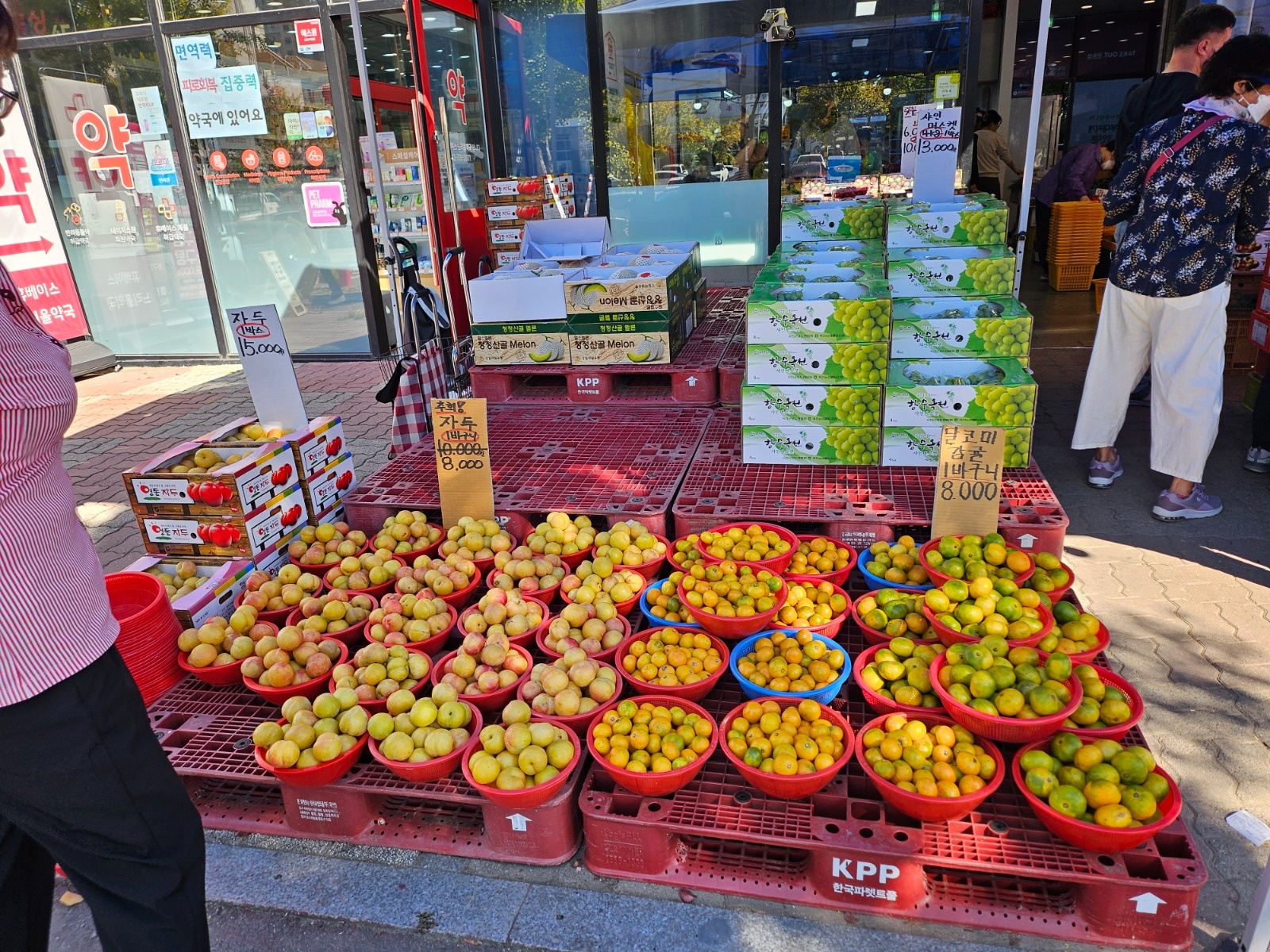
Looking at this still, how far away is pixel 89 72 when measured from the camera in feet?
28.6

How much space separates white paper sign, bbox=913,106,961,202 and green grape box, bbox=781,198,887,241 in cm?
31

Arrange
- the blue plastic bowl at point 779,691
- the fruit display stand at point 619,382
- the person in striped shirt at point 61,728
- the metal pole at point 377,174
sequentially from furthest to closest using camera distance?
1. the metal pole at point 377,174
2. the fruit display stand at point 619,382
3. the blue plastic bowl at point 779,691
4. the person in striped shirt at point 61,728

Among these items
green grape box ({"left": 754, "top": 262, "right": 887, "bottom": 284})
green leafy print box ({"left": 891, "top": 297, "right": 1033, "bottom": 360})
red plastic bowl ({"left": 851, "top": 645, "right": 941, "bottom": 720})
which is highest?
green grape box ({"left": 754, "top": 262, "right": 887, "bottom": 284})

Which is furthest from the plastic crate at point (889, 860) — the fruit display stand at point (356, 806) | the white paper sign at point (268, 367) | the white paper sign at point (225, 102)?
the white paper sign at point (225, 102)

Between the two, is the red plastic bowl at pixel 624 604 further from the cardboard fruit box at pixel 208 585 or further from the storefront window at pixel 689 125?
the storefront window at pixel 689 125

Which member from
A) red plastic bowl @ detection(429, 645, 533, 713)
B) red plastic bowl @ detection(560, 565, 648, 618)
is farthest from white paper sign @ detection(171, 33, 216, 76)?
red plastic bowl @ detection(429, 645, 533, 713)

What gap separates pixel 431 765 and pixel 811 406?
8.15 feet

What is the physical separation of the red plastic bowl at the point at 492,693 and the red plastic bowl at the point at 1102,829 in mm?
1654

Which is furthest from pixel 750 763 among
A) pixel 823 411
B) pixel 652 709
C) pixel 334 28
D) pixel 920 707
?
pixel 334 28

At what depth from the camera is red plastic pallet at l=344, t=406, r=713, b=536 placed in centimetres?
414

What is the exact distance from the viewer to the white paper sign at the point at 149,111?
8586 millimetres

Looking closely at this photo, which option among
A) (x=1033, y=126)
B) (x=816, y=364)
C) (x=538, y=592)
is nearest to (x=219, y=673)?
(x=538, y=592)

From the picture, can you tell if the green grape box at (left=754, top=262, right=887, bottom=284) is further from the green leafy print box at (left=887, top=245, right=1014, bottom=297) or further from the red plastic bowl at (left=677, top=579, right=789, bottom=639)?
the red plastic bowl at (left=677, top=579, right=789, bottom=639)

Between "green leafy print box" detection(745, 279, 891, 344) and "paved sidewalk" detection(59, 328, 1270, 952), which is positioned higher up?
"green leafy print box" detection(745, 279, 891, 344)
